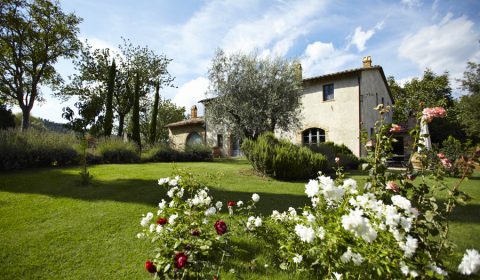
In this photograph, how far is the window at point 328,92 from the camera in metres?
19.8

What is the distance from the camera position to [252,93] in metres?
14.6

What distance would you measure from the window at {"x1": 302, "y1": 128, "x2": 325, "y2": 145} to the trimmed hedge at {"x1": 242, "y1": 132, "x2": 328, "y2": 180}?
10311mm

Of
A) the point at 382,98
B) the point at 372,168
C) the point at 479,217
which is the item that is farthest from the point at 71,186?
the point at 382,98

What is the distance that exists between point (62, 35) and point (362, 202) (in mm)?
27422

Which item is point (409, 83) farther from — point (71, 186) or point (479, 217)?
point (71, 186)

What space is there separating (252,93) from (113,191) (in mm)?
9591

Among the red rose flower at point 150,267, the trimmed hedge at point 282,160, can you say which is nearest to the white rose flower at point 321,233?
the red rose flower at point 150,267

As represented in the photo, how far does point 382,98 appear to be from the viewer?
953 inches

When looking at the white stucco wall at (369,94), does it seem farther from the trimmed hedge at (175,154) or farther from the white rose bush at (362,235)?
the white rose bush at (362,235)

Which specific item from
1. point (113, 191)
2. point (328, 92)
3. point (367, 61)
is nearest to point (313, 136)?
point (328, 92)

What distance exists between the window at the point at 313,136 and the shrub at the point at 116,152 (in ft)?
40.8

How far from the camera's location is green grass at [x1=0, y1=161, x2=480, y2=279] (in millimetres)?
3393

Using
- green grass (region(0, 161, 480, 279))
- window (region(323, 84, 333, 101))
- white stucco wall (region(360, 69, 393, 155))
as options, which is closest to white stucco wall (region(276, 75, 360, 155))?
window (region(323, 84, 333, 101))

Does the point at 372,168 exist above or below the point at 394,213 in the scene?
above
